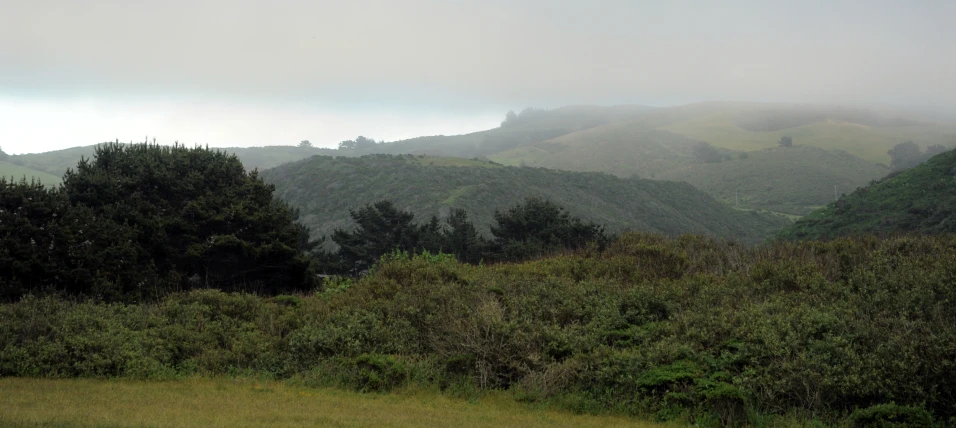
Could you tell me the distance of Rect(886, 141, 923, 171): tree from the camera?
349ft

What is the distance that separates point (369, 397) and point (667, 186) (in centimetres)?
9681

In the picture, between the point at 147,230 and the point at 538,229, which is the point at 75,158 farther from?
the point at 147,230

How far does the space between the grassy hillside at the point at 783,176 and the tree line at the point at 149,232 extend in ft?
254

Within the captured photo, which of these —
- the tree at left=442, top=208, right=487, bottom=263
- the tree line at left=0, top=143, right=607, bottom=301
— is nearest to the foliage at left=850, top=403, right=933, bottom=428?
the tree line at left=0, top=143, right=607, bottom=301

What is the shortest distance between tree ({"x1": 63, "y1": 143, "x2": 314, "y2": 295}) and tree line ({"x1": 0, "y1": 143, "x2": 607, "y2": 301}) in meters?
0.04

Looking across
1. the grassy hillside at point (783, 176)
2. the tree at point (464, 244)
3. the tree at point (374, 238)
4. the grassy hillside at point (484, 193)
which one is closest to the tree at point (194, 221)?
the tree at point (374, 238)

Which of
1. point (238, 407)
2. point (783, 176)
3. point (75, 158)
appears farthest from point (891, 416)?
point (75, 158)

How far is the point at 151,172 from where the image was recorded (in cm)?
2564

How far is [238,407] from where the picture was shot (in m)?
8.47

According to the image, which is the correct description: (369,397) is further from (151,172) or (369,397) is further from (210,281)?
(151,172)

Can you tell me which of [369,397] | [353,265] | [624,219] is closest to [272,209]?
[353,265]

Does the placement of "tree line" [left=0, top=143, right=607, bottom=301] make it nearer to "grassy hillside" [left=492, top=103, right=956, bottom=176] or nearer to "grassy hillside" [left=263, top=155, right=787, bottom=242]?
"grassy hillside" [left=263, top=155, right=787, bottom=242]

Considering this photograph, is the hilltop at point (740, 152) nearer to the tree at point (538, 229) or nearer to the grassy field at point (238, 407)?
the tree at point (538, 229)

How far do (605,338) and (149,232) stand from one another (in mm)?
18070
